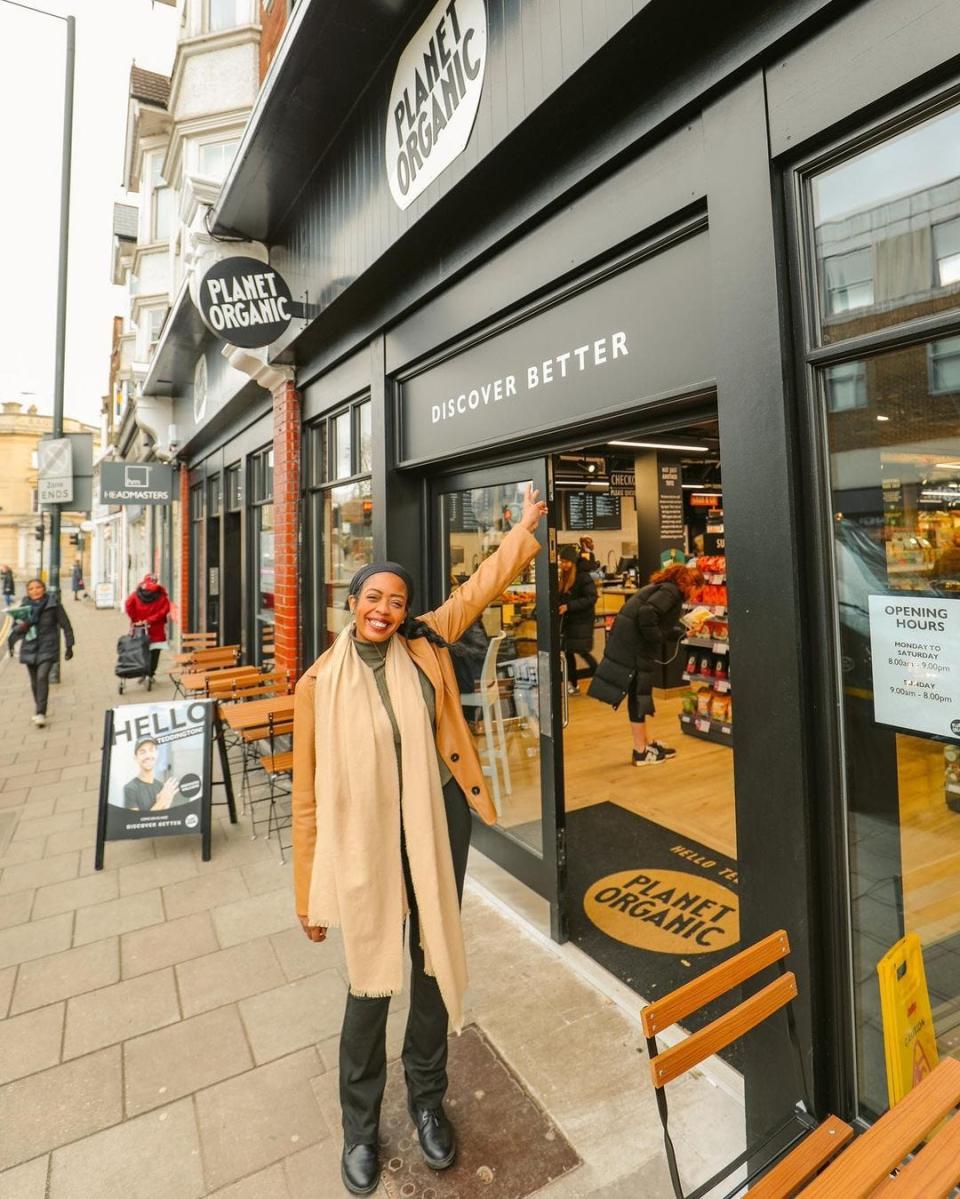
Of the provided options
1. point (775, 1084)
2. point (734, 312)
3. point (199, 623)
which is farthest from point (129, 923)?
point (199, 623)

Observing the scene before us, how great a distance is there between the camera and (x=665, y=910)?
3.90 m

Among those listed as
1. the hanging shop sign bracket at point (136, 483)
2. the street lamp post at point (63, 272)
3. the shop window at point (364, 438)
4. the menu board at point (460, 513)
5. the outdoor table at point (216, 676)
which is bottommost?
the outdoor table at point (216, 676)

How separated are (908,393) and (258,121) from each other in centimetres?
474

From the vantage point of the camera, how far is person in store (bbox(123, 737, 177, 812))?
4.58 metres

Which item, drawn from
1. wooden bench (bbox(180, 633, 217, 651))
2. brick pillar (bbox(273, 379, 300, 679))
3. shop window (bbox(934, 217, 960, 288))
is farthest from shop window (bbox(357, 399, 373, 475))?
wooden bench (bbox(180, 633, 217, 651))

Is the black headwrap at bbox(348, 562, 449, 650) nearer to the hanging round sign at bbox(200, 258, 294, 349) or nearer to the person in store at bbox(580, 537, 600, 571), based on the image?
the hanging round sign at bbox(200, 258, 294, 349)

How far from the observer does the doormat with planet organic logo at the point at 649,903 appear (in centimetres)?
335

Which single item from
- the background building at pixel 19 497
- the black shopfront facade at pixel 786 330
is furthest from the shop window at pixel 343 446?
the background building at pixel 19 497

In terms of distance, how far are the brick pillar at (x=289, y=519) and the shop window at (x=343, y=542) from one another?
0.30 metres

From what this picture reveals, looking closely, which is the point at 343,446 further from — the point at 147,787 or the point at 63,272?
the point at 63,272

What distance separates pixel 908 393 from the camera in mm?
1914

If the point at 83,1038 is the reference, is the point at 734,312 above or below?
above

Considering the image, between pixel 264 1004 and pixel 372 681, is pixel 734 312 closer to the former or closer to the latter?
pixel 372 681

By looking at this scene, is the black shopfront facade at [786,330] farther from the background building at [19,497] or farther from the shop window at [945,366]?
the background building at [19,497]
